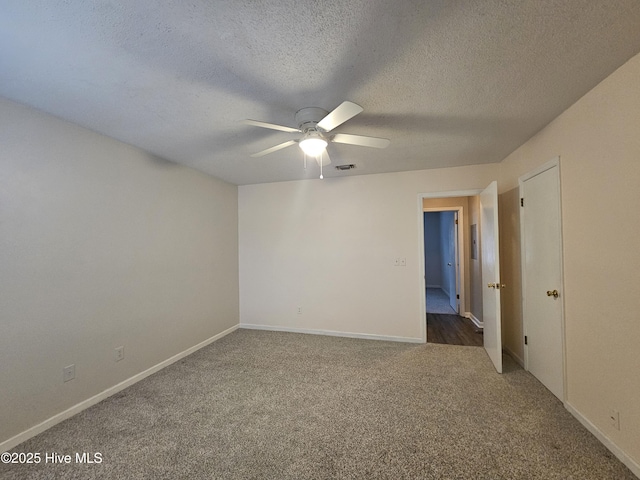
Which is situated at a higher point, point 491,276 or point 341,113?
point 341,113

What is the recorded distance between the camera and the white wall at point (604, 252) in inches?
59.7

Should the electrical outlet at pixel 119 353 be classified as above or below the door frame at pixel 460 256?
below

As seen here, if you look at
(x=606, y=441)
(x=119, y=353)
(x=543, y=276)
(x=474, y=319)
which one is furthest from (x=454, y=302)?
(x=119, y=353)

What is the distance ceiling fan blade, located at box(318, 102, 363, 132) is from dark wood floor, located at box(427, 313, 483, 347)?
3.30m

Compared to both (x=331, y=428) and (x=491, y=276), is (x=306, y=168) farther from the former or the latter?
(x=331, y=428)

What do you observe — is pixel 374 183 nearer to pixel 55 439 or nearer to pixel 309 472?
pixel 309 472

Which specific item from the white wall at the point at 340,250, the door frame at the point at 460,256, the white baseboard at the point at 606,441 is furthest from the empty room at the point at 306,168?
the door frame at the point at 460,256

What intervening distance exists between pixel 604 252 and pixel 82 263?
3.90 metres

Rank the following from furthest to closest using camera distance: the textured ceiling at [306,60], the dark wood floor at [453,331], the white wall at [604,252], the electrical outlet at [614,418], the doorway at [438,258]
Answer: the doorway at [438,258]
the dark wood floor at [453,331]
the electrical outlet at [614,418]
the white wall at [604,252]
the textured ceiling at [306,60]

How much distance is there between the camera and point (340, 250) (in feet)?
13.2

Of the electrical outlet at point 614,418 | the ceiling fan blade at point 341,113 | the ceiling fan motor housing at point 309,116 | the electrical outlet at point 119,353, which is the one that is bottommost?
the electrical outlet at point 614,418

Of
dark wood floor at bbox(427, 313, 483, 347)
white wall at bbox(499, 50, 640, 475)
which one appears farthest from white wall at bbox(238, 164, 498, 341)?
white wall at bbox(499, 50, 640, 475)

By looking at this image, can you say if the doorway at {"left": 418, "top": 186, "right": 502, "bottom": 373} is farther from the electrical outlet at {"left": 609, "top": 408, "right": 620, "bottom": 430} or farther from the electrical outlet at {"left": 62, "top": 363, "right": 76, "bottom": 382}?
the electrical outlet at {"left": 62, "top": 363, "right": 76, "bottom": 382}

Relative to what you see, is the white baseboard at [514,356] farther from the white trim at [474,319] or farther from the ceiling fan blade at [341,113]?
the ceiling fan blade at [341,113]
